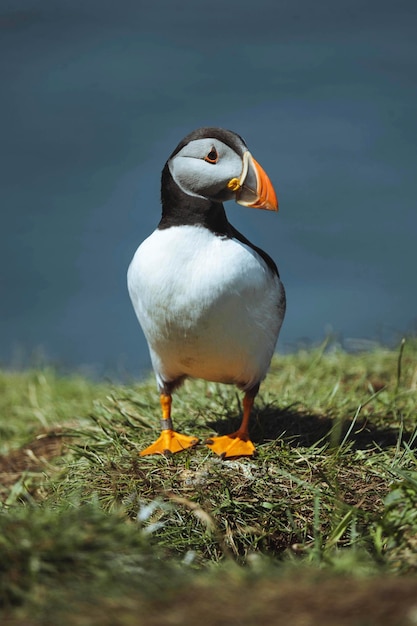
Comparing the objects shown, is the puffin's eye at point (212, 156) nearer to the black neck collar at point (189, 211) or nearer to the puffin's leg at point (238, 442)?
the black neck collar at point (189, 211)

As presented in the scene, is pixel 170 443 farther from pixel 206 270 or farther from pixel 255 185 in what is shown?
pixel 255 185

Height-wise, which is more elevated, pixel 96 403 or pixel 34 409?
pixel 96 403

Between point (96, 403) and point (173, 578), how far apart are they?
3176 millimetres

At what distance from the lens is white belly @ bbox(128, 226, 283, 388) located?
3949mm

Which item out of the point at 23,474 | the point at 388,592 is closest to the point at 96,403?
the point at 23,474

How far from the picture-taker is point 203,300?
3939 mm

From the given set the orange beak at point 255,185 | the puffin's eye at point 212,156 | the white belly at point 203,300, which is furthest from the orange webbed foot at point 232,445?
the puffin's eye at point 212,156

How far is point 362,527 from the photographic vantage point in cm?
334

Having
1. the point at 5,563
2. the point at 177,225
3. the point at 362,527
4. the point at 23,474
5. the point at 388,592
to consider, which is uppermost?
the point at 177,225

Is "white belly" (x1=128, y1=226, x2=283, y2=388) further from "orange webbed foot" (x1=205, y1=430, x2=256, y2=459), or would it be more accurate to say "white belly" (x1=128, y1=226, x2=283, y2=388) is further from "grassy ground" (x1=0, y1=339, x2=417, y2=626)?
"grassy ground" (x1=0, y1=339, x2=417, y2=626)

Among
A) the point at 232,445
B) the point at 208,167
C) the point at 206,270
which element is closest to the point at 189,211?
the point at 208,167

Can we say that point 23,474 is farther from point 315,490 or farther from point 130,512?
point 315,490

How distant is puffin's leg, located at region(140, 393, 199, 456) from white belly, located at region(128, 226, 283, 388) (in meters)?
0.36

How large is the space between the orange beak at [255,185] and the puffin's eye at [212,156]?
0.15 metres
